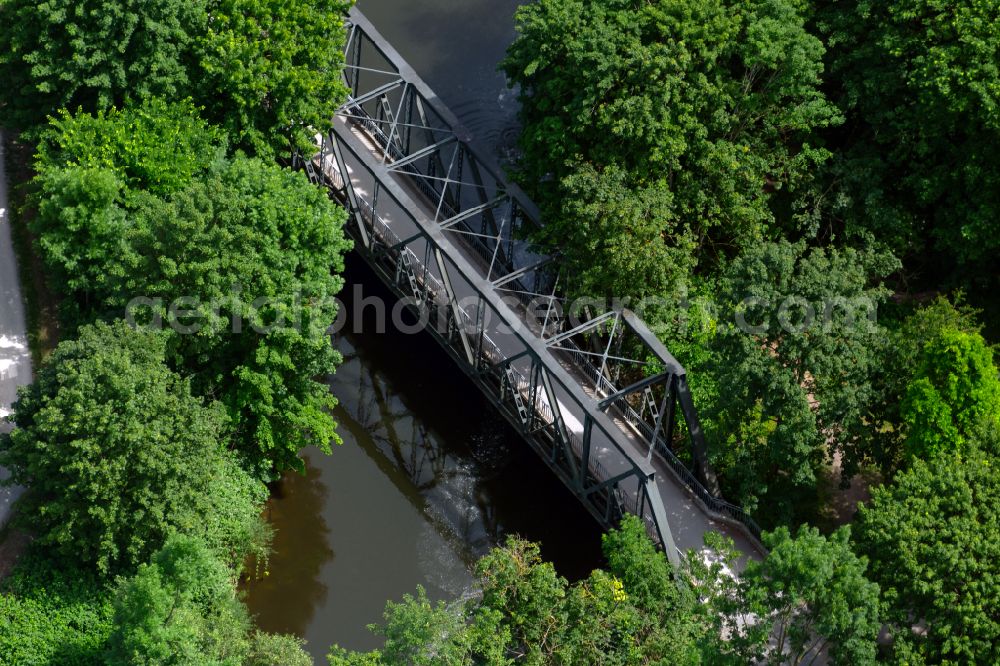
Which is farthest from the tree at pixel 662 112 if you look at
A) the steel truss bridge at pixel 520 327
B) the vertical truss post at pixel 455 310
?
the vertical truss post at pixel 455 310

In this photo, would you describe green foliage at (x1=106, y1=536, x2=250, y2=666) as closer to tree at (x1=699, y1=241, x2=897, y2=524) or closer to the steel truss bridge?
the steel truss bridge

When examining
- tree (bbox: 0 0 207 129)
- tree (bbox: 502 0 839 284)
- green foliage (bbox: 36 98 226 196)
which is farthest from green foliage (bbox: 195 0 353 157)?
tree (bbox: 502 0 839 284)

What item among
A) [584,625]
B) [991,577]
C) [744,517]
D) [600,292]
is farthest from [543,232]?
[991,577]

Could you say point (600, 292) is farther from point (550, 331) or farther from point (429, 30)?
point (429, 30)

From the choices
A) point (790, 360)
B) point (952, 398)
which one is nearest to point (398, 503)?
point (790, 360)

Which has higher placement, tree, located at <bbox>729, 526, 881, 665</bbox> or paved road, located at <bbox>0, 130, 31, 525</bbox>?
paved road, located at <bbox>0, 130, 31, 525</bbox>

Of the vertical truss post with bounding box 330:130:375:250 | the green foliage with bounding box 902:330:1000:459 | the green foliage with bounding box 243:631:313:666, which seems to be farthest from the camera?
the vertical truss post with bounding box 330:130:375:250

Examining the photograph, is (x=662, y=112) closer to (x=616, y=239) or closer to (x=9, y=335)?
(x=616, y=239)

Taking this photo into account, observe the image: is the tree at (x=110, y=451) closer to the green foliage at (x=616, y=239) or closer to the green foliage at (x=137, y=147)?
the green foliage at (x=137, y=147)
